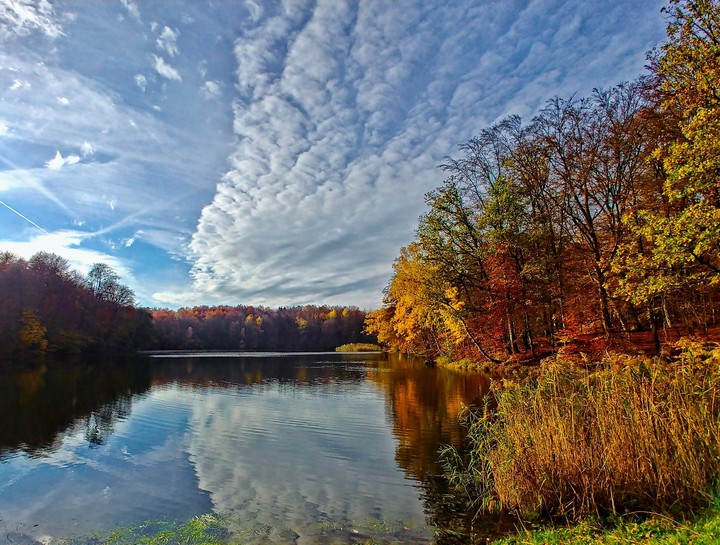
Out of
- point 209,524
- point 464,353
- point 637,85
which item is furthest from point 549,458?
point 464,353

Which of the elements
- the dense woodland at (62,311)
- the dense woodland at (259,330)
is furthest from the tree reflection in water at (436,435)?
the dense woodland at (259,330)

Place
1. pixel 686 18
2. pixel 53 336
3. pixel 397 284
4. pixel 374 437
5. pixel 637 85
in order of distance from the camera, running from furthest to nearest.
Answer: pixel 53 336 → pixel 397 284 → pixel 637 85 → pixel 374 437 → pixel 686 18

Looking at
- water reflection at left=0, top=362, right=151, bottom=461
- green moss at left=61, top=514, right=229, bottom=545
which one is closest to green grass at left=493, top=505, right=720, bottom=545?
green moss at left=61, top=514, right=229, bottom=545

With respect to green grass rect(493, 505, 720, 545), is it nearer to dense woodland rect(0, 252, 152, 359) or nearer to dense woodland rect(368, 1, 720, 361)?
dense woodland rect(368, 1, 720, 361)

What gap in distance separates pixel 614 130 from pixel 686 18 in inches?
383

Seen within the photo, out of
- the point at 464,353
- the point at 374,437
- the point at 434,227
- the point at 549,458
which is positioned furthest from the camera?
the point at 464,353

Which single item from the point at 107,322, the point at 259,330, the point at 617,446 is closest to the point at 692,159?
the point at 617,446

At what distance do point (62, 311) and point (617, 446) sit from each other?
73338mm

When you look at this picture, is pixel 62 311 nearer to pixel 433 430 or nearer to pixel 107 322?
pixel 107 322

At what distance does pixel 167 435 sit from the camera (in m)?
14.2

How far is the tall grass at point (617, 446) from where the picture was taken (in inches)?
224

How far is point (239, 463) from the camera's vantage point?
10.8 meters

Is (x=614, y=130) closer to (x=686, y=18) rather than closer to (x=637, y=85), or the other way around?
(x=637, y=85)

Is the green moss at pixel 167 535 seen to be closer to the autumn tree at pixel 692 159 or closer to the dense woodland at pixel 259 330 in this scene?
the autumn tree at pixel 692 159
